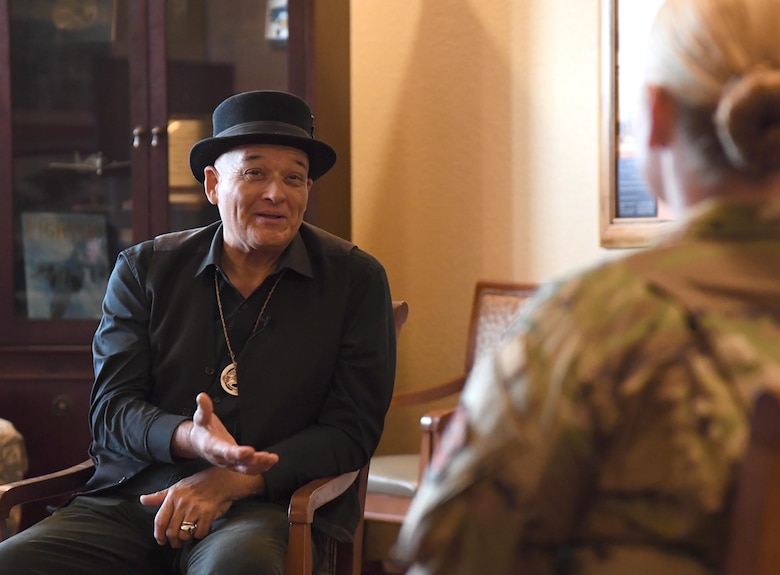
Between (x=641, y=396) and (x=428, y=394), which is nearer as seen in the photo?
(x=641, y=396)

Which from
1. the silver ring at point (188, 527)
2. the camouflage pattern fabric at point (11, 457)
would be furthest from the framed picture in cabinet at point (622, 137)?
the camouflage pattern fabric at point (11, 457)

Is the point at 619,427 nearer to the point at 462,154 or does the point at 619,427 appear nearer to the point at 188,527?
the point at 188,527

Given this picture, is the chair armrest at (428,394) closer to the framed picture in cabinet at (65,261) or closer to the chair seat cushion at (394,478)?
the chair seat cushion at (394,478)

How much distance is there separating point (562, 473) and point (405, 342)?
262 cm

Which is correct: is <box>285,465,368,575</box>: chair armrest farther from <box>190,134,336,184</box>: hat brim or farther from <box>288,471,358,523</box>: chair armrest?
<box>190,134,336,184</box>: hat brim

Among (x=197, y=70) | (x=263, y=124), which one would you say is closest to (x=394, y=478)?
(x=263, y=124)

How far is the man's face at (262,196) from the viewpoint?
2.05 metres

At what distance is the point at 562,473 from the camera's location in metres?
0.81

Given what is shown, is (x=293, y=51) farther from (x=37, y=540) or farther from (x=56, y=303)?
(x=37, y=540)

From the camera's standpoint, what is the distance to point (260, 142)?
208 centimetres

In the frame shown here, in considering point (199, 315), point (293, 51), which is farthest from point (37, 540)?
point (293, 51)

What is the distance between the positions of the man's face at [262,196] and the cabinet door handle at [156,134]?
3.01 feet

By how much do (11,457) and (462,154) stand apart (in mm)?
1665

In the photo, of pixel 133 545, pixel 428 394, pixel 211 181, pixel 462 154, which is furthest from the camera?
pixel 462 154
